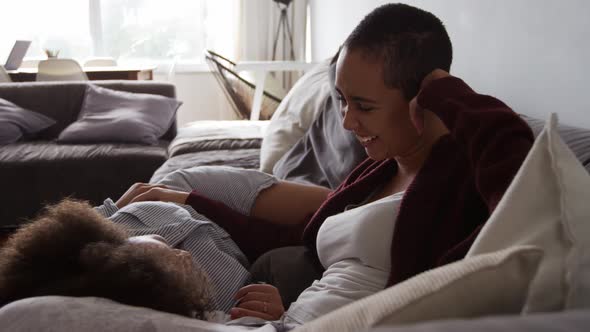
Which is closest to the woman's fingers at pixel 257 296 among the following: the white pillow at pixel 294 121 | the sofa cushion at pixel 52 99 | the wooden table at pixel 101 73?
the white pillow at pixel 294 121

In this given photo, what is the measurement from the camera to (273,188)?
1.79m

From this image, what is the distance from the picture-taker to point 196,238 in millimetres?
1305

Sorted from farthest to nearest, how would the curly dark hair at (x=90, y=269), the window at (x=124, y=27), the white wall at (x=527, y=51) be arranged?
the window at (x=124, y=27), the white wall at (x=527, y=51), the curly dark hair at (x=90, y=269)

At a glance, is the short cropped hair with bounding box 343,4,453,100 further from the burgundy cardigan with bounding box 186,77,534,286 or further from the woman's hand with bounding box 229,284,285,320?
the woman's hand with bounding box 229,284,285,320

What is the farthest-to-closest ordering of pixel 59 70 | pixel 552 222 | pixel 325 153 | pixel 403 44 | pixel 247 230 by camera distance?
pixel 59 70 < pixel 325 153 < pixel 247 230 < pixel 403 44 < pixel 552 222

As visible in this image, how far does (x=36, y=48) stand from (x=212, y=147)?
11.8ft

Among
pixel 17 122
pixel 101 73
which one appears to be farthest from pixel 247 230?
pixel 101 73

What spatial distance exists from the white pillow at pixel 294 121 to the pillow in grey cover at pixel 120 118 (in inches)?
40.7

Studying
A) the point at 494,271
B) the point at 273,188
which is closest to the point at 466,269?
the point at 494,271

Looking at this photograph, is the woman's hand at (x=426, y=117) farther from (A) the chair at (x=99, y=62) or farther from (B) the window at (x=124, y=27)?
(B) the window at (x=124, y=27)

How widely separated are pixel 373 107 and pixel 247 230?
0.52 metres

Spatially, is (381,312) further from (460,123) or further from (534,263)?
(460,123)

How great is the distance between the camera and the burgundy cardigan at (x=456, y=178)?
2.93ft

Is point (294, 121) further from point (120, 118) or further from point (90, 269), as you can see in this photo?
point (90, 269)
